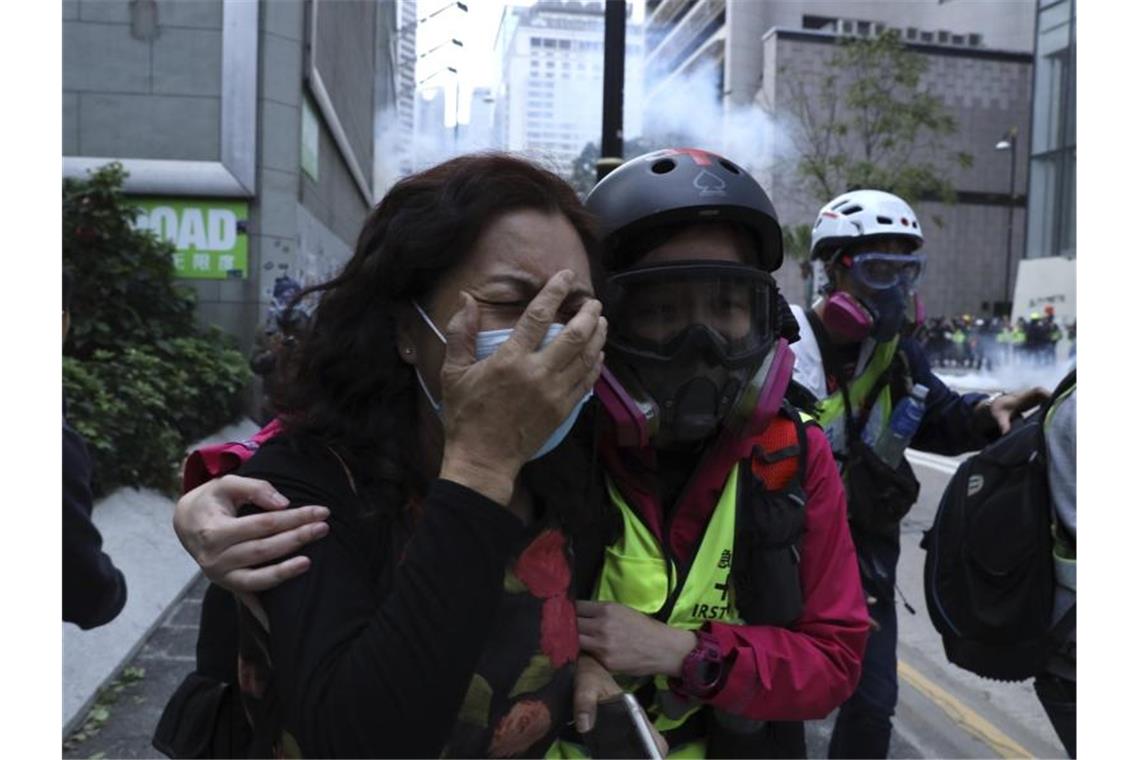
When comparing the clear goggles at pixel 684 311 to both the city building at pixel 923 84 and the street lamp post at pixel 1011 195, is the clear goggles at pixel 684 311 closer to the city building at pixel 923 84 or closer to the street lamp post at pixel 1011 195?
the city building at pixel 923 84

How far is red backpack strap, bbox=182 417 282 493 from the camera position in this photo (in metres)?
1.42

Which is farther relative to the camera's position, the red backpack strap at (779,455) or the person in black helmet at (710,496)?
the red backpack strap at (779,455)

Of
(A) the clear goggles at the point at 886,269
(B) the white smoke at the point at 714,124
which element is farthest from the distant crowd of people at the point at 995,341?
(A) the clear goggles at the point at 886,269

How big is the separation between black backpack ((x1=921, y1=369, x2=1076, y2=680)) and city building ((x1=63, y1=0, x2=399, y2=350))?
658cm

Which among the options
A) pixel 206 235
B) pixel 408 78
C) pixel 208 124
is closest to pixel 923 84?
pixel 408 78

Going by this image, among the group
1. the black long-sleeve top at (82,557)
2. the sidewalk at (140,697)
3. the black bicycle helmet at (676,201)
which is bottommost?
the sidewalk at (140,697)

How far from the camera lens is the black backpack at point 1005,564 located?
223cm

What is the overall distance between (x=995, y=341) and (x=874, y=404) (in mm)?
32111

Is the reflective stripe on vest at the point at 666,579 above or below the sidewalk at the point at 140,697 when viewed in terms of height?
above

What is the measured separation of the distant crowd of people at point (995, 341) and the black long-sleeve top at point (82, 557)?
26726 mm

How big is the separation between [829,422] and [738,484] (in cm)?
149

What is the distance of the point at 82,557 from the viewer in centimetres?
215

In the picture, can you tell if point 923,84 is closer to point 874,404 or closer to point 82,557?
point 874,404

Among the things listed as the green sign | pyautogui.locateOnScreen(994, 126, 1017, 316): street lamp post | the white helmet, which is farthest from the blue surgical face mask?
pyautogui.locateOnScreen(994, 126, 1017, 316): street lamp post
